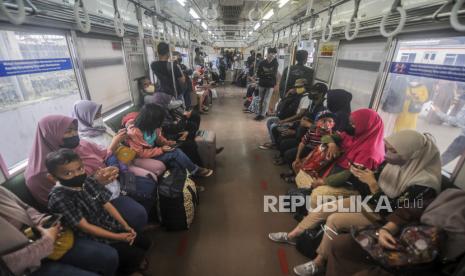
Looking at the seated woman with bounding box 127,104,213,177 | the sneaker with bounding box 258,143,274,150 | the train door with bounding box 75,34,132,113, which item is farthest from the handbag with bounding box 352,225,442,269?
the train door with bounding box 75,34,132,113

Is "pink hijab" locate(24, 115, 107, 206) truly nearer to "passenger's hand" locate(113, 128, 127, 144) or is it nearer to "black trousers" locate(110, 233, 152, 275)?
"passenger's hand" locate(113, 128, 127, 144)

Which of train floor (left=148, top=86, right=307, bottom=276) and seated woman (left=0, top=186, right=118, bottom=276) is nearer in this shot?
seated woman (left=0, top=186, right=118, bottom=276)

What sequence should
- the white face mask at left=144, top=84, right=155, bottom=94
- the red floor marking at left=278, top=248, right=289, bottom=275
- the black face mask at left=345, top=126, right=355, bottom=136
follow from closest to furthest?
the red floor marking at left=278, top=248, right=289, bottom=275, the black face mask at left=345, top=126, right=355, bottom=136, the white face mask at left=144, top=84, right=155, bottom=94

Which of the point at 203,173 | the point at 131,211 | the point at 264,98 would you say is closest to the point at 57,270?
the point at 131,211

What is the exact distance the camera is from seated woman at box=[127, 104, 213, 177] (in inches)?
89.4

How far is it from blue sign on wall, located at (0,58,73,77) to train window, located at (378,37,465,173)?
144 inches

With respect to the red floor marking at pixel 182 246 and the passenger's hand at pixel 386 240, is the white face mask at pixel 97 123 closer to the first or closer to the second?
the red floor marking at pixel 182 246

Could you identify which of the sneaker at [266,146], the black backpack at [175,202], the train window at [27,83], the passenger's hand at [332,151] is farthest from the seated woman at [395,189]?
the train window at [27,83]

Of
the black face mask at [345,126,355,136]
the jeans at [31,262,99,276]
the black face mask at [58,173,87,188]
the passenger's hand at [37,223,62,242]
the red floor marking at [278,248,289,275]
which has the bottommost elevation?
the red floor marking at [278,248,289,275]

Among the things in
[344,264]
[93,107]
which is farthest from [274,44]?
[344,264]

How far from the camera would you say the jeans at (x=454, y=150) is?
1.65 m

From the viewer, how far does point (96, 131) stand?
7.02ft

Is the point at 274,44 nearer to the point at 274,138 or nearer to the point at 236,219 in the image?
the point at 274,138

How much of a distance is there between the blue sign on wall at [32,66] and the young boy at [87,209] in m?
1.01
